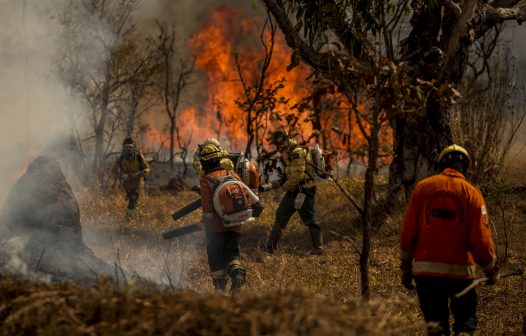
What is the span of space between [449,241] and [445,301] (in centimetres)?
47

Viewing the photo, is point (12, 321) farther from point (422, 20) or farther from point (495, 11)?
point (495, 11)

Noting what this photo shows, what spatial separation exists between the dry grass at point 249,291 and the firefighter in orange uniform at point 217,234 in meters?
0.28

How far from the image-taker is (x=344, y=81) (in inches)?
201

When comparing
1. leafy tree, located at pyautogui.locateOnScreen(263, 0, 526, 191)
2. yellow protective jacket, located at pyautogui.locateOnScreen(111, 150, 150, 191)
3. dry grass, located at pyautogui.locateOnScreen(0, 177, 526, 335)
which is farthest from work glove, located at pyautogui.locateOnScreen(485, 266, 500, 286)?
yellow protective jacket, located at pyautogui.locateOnScreen(111, 150, 150, 191)

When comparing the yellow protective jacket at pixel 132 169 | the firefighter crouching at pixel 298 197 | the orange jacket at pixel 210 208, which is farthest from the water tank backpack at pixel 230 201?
the yellow protective jacket at pixel 132 169

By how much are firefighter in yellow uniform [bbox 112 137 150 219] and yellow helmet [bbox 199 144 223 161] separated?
6.18 meters

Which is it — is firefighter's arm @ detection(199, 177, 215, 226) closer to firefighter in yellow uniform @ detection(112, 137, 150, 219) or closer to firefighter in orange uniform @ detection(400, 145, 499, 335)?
firefighter in orange uniform @ detection(400, 145, 499, 335)

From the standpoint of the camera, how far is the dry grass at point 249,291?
2910mm

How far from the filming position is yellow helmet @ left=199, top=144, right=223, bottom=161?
22.8ft

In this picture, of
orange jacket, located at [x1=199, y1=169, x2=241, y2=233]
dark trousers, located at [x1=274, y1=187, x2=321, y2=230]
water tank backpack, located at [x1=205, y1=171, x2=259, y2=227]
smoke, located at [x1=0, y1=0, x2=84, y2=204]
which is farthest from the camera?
smoke, located at [x1=0, y1=0, x2=84, y2=204]

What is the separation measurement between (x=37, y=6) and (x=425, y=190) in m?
15.0

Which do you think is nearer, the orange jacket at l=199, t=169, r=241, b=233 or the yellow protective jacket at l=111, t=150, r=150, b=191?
the orange jacket at l=199, t=169, r=241, b=233

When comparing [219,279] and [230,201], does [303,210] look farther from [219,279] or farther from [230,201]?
[230,201]

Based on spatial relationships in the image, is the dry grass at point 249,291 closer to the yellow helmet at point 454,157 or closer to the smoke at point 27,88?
the yellow helmet at point 454,157
